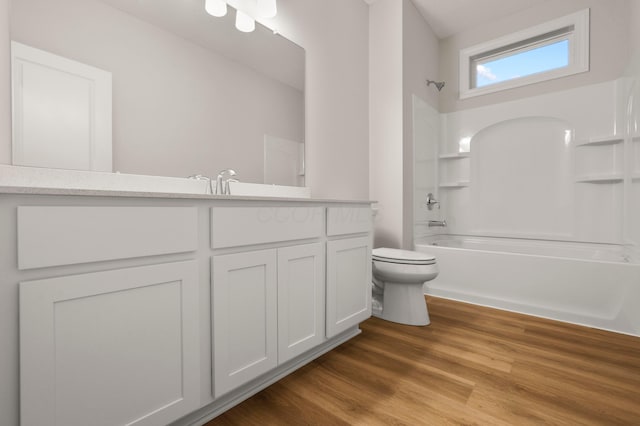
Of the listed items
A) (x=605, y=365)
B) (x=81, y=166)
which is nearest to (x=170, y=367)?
(x=81, y=166)

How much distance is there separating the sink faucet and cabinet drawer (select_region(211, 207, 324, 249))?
451mm

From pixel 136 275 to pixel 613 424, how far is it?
1.74m

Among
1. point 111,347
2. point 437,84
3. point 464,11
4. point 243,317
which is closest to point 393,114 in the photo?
point 437,84

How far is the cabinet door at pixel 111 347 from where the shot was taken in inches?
27.6

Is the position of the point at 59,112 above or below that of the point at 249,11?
below

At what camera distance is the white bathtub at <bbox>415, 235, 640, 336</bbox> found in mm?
1942

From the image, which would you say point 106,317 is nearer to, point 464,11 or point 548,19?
point 464,11

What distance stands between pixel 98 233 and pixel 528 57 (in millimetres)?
3712

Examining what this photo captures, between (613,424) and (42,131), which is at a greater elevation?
(42,131)

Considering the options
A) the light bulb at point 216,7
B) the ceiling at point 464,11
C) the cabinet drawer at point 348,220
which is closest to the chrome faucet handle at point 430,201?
the cabinet drawer at point 348,220

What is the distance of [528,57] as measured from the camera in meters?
2.92

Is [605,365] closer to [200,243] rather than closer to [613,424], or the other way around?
[613,424]

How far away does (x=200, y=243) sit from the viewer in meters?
1.01

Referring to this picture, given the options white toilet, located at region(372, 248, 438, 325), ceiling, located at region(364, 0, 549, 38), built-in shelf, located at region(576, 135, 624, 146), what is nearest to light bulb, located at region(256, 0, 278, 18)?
ceiling, located at region(364, 0, 549, 38)
